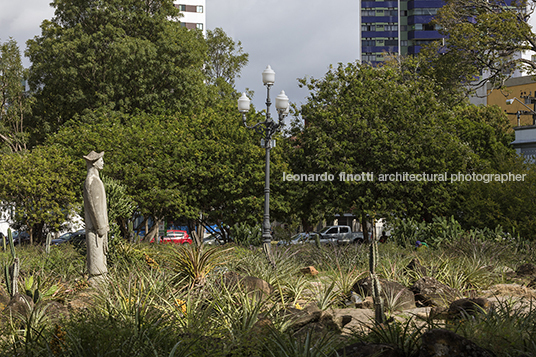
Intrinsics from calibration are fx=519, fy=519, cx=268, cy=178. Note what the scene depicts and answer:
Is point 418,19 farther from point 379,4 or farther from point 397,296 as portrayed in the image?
point 397,296

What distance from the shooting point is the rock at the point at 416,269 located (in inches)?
410

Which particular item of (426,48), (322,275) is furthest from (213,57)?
(322,275)

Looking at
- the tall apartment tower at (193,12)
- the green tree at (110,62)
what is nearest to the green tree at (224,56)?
the green tree at (110,62)

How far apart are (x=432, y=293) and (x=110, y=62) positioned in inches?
877

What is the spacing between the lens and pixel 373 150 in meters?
23.4

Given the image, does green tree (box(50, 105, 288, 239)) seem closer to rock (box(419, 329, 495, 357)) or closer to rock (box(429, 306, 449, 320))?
rock (box(429, 306, 449, 320))

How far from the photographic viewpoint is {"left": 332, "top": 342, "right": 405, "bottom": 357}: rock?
477cm

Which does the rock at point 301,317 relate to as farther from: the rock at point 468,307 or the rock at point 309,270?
the rock at point 309,270

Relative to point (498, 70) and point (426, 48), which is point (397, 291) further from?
point (426, 48)

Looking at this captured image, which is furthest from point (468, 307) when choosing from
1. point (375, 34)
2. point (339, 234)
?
point (375, 34)

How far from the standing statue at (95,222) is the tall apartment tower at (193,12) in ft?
205

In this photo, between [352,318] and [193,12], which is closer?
[352,318]

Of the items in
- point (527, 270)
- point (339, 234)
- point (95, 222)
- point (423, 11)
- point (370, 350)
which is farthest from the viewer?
point (423, 11)

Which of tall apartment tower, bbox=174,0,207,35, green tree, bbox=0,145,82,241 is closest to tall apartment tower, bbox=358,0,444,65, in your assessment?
tall apartment tower, bbox=174,0,207,35
